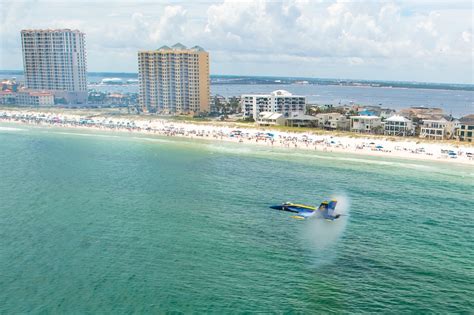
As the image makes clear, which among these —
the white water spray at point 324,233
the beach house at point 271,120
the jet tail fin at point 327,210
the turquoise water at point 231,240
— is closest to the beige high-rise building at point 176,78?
the beach house at point 271,120

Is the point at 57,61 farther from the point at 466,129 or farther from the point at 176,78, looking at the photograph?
the point at 466,129

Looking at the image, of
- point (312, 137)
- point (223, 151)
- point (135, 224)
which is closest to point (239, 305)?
point (135, 224)

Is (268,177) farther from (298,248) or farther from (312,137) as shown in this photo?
(312,137)

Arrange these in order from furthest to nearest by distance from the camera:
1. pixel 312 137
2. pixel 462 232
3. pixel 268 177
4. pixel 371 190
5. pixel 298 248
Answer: pixel 312 137 → pixel 268 177 → pixel 371 190 → pixel 462 232 → pixel 298 248

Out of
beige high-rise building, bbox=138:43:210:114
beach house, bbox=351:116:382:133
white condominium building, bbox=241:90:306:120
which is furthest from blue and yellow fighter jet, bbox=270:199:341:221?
beige high-rise building, bbox=138:43:210:114

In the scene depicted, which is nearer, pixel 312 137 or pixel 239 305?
pixel 239 305
